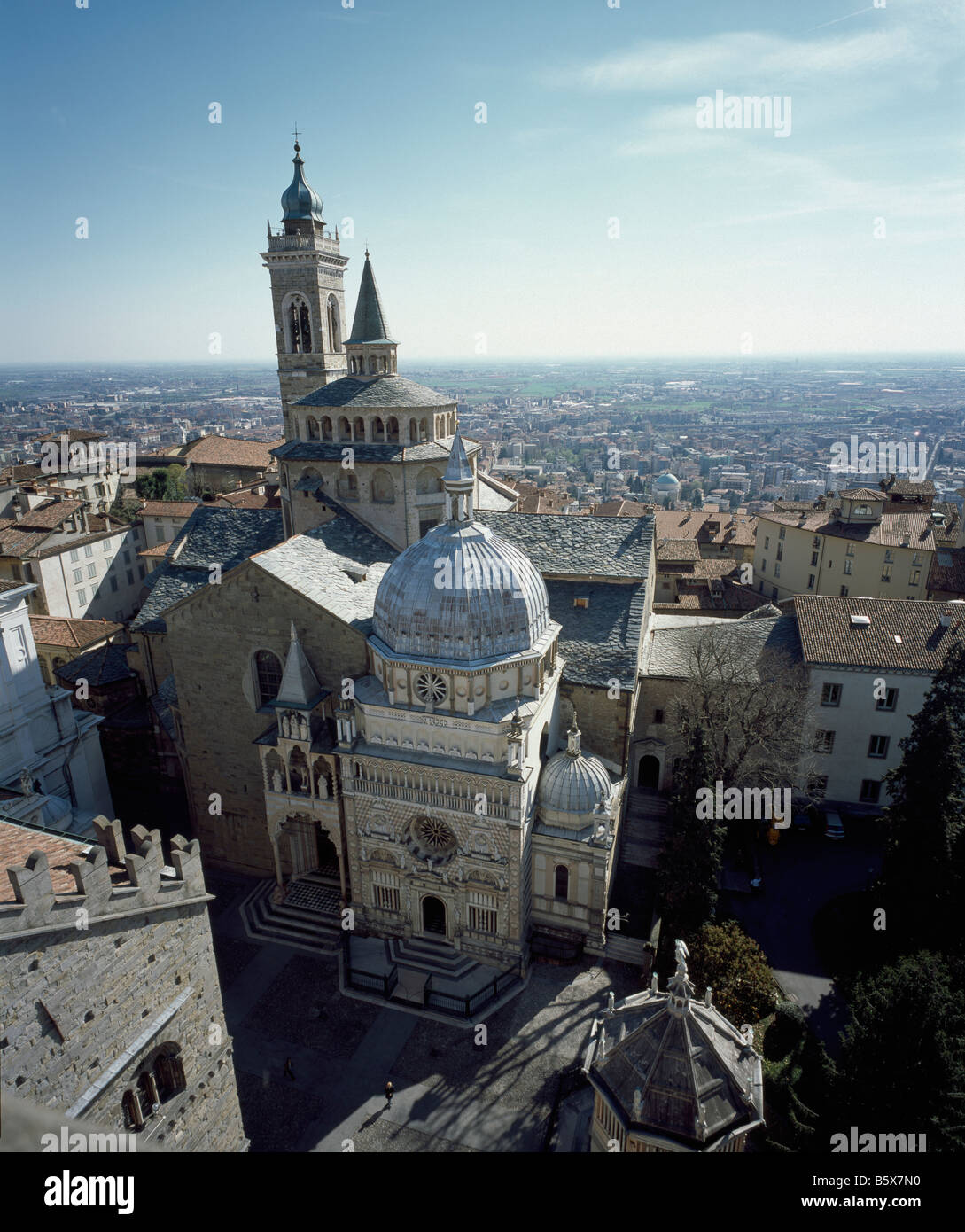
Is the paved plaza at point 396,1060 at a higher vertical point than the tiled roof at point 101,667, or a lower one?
lower

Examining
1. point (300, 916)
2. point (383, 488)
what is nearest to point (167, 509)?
point (383, 488)

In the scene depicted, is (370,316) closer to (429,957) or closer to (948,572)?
(429,957)

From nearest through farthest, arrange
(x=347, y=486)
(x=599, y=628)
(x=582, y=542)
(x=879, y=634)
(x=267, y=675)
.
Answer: (x=267, y=675)
(x=599, y=628)
(x=582, y=542)
(x=347, y=486)
(x=879, y=634)

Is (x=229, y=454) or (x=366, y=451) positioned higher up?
(x=229, y=454)

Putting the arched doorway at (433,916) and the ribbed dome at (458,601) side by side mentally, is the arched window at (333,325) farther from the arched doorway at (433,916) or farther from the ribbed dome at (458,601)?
the arched doorway at (433,916)

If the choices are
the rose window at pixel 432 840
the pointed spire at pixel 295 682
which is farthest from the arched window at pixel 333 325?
the rose window at pixel 432 840

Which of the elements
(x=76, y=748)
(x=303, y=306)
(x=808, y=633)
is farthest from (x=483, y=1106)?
(x=303, y=306)

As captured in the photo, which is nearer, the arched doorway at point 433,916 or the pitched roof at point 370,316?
the arched doorway at point 433,916
